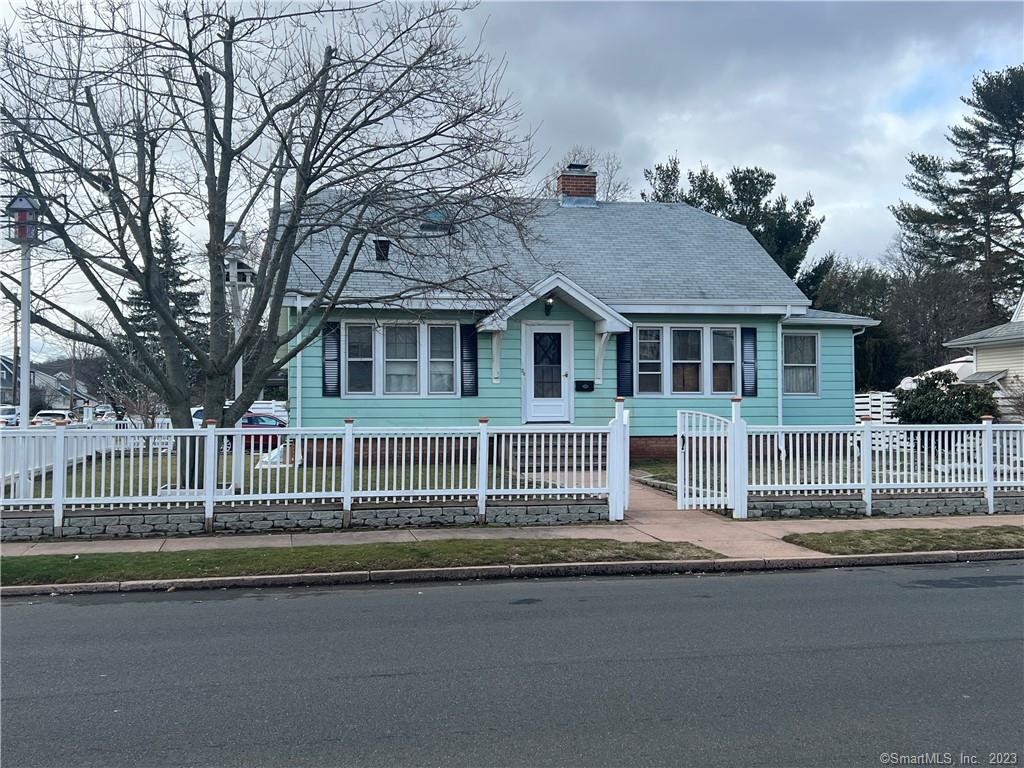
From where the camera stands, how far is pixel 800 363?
66.7ft

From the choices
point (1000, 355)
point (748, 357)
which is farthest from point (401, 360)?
point (1000, 355)

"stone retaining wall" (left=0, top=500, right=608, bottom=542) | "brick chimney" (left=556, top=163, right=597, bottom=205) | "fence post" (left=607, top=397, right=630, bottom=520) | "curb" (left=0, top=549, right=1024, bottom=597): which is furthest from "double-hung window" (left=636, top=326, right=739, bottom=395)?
"curb" (left=0, top=549, right=1024, bottom=597)

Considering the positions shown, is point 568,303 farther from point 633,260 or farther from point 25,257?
point 25,257

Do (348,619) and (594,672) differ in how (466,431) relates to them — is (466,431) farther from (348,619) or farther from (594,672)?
(594,672)

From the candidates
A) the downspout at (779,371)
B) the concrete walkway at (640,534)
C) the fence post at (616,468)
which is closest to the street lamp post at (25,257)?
the concrete walkway at (640,534)

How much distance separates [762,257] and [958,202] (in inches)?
1144

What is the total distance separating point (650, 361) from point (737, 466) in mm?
6668

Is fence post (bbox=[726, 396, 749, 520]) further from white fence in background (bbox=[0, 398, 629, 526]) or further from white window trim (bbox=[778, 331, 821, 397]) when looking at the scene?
white window trim (bbox=[778, 331, 821, 397])

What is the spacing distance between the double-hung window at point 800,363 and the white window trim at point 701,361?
5.35ft

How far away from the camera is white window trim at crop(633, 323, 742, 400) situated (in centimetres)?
1906

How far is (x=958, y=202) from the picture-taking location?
145ft

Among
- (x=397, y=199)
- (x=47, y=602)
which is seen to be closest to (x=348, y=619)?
(x=47, y=602)

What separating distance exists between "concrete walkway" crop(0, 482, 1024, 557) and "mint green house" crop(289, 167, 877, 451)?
562 centimetres

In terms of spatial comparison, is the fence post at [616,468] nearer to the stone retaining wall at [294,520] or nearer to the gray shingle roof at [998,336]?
the stone retaining wall at [294,520]
